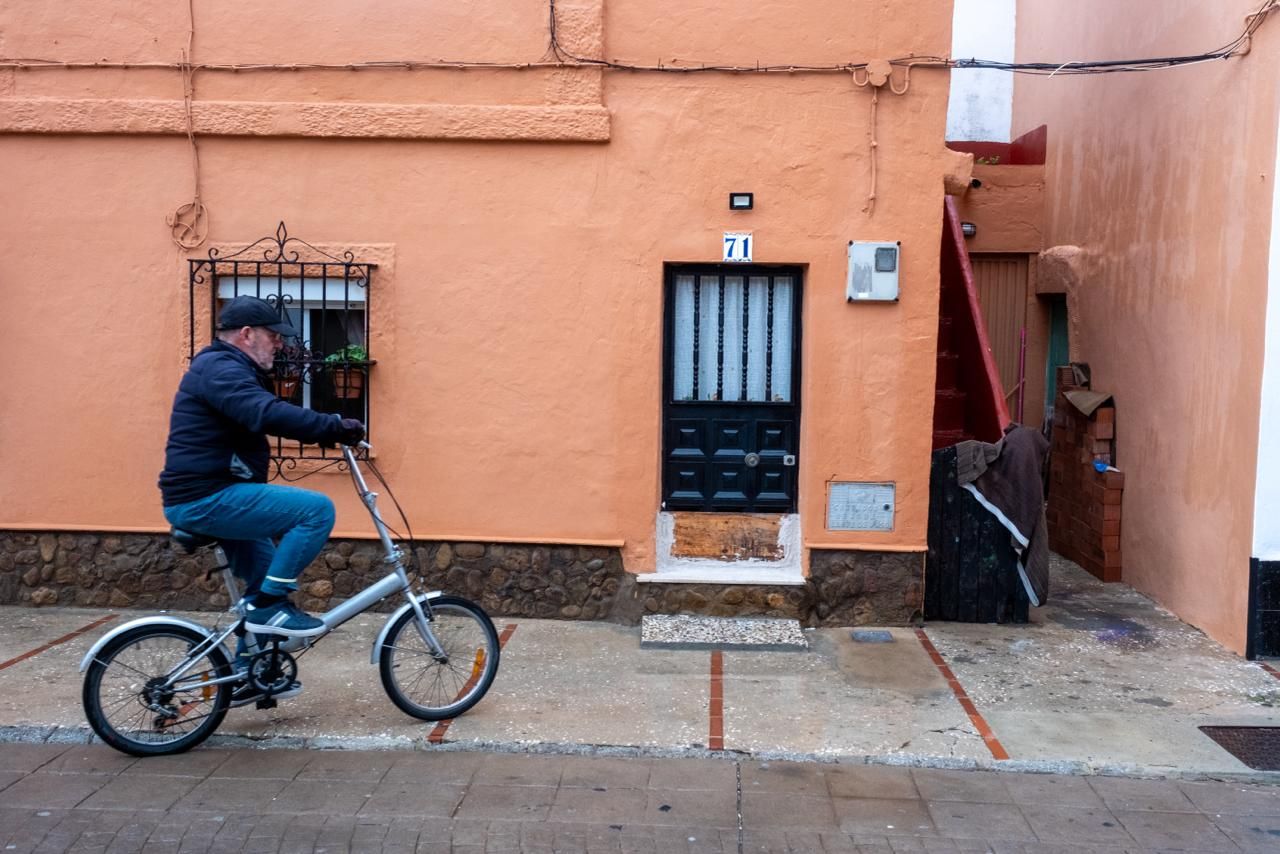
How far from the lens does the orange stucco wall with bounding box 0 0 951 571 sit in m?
7.26

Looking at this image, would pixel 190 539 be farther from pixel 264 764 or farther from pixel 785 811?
pixel 785 811

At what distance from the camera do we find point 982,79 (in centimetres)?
1309

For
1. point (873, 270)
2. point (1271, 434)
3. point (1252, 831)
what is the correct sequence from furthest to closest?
point (873, 270)
point (1271, 434)
point (1252, 831)

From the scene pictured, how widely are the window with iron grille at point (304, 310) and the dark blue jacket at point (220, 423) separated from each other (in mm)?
2139

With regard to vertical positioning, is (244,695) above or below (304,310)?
below

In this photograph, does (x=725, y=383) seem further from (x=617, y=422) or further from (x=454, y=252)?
(x=454, y=252)

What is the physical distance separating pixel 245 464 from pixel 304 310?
7.84ft

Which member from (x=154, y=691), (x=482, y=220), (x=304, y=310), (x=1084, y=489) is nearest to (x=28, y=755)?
(x=154, y=691)

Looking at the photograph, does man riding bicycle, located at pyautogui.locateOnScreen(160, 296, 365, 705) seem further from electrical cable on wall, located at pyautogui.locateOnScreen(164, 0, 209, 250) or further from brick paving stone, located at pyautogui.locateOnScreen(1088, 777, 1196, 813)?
brick paving stone, located at pyautogui.locateOnScreen(1088, 777, 1196, 813)

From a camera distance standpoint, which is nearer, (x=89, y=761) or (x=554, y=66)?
(x=89, y=761)

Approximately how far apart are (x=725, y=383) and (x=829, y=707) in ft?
7.86

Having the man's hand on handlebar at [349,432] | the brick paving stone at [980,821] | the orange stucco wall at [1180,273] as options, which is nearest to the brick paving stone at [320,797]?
the man's hand on handlebar at [349,432]

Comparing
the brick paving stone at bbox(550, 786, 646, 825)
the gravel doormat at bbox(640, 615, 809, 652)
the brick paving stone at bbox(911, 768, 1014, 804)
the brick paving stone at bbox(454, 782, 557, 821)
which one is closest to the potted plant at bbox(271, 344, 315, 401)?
the gravel doormat at bbox(640, 615, 809, 652)

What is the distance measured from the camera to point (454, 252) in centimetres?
A: 736
